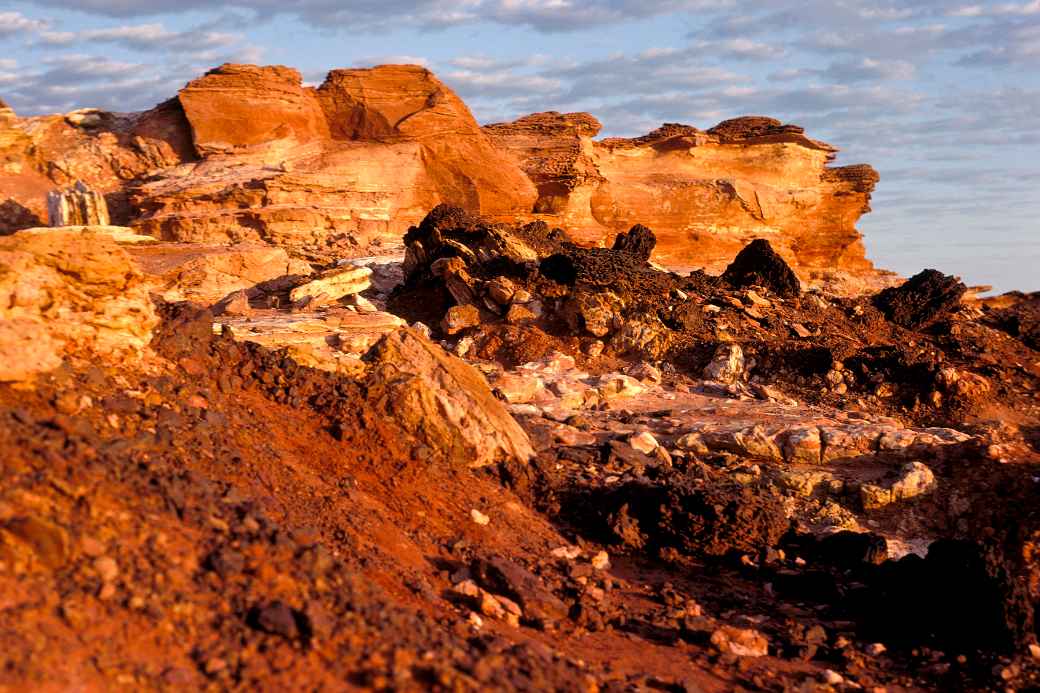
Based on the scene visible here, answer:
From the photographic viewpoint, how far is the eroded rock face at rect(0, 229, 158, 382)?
4.35 metres

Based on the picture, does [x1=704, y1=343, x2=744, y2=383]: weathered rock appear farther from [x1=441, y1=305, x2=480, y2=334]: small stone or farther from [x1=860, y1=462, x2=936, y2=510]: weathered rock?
[x1=860, y1=462, x2=936, y2=510]: weathered rock

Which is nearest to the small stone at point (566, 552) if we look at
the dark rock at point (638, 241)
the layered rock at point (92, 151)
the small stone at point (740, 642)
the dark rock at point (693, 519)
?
the dark rock at point (693, 519)

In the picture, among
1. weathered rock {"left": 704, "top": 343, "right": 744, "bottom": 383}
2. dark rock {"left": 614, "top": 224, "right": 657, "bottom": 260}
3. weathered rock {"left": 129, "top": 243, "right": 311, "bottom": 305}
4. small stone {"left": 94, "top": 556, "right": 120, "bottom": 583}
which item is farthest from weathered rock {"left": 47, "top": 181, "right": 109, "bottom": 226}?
small stone {"left": 94, "top": 556, "right": 120, "bottom": 583}

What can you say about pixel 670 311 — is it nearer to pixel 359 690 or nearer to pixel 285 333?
pixel 285 333

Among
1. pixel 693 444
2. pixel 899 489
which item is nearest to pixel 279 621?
pixel 693 444

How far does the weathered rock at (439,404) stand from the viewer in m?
5.78

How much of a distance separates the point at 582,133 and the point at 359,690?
61.8 ft

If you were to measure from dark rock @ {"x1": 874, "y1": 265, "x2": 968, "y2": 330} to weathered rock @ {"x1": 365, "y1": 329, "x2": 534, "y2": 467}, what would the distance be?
776cm

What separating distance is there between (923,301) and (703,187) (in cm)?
987

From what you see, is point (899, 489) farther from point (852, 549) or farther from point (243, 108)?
point (243, 108)

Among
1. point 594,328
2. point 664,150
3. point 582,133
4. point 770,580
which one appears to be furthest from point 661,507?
point 664,150

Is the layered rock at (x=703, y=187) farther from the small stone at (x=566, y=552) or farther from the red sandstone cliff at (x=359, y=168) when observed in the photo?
the small stone at (x=566, y=552)

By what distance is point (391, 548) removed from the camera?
4.46 meters

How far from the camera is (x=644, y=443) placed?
698 centimetres
